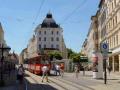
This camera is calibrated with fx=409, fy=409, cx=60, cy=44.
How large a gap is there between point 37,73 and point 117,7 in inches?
685

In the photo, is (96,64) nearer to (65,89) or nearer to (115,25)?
(65,89)

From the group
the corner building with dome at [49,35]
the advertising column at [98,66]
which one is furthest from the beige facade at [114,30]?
the corner building with dome at [49,35]

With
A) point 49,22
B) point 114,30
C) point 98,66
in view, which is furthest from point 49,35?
point 98,66

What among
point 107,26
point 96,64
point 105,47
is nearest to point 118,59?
point 107,26

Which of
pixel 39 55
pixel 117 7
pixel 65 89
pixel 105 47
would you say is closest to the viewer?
pixel 65 89

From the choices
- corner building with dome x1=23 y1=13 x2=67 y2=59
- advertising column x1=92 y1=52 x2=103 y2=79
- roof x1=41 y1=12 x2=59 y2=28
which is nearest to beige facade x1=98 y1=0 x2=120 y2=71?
advertising column x1=92 y1=52 x2=103 y2=79

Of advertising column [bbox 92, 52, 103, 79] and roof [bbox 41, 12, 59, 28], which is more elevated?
roof [bbox 41, 12, 59, 28]

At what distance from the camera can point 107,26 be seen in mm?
78375

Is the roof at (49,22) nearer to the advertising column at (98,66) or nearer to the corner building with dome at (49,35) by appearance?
the corner building with dome at (49,35)

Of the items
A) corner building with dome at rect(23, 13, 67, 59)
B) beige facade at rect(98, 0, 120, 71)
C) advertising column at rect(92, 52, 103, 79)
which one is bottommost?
advertising column at rect(92, 52, 103, 79)

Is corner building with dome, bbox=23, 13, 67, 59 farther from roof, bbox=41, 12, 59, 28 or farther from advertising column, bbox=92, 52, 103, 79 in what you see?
advertising column, bbox=92, 52, 103, 79

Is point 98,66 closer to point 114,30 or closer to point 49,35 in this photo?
point 114,30

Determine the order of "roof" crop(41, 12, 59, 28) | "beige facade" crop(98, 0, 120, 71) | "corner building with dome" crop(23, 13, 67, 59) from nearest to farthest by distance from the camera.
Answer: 1. "beige facade" crop(98, 0, 120, 71)
2. "corner building with dome" crop(23, 13, 67, 59)
3. "roof" crop(41, 12, 59, 28)

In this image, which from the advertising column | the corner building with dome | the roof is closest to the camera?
the advertising column
